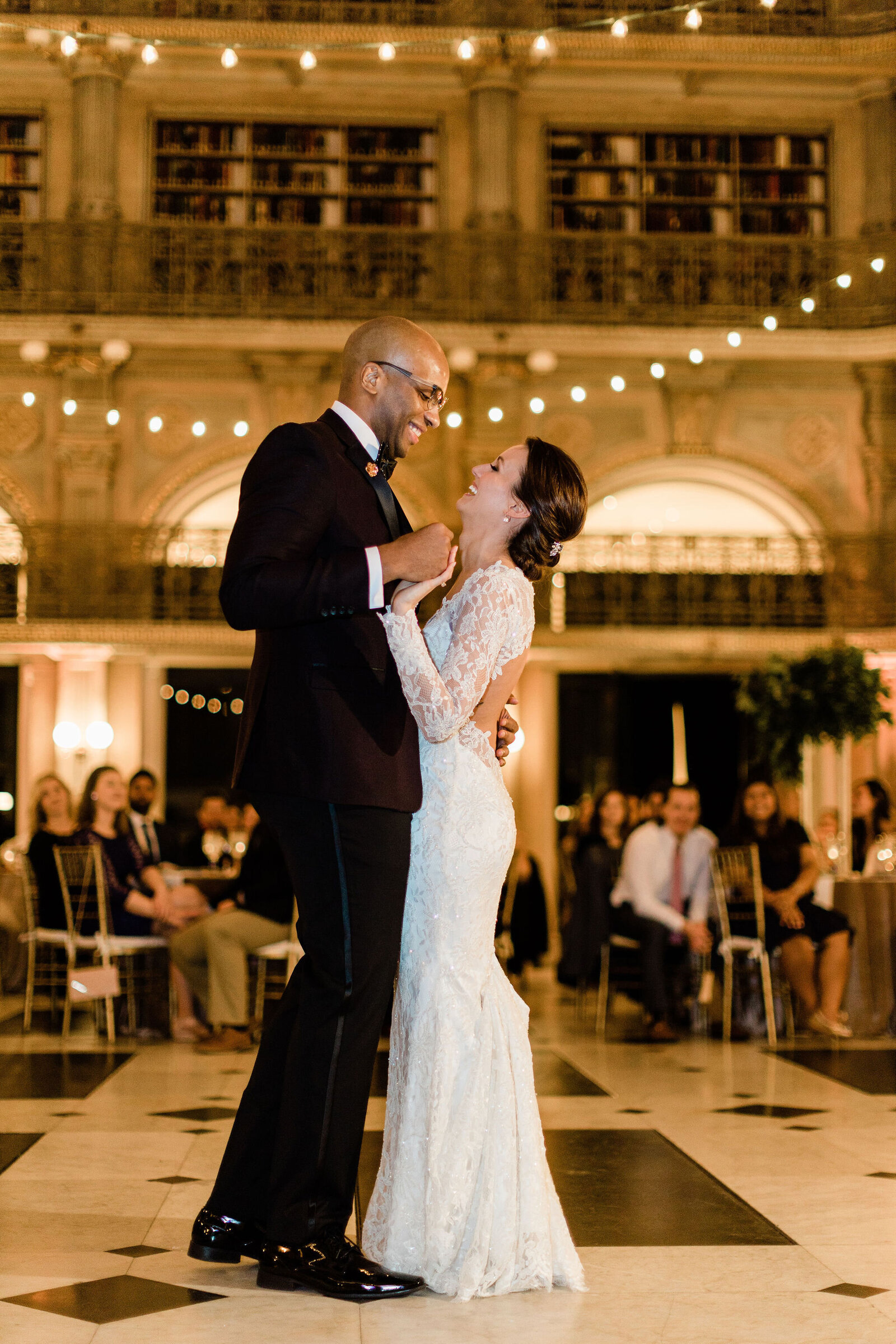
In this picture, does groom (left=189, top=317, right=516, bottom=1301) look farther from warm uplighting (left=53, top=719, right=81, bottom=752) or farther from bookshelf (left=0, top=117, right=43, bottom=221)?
bookshelf (left=0, top=117, right=43, bottom=221)

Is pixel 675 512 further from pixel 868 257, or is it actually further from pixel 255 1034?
pixel 255 1034

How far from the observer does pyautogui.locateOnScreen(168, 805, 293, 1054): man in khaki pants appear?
656 centimetres

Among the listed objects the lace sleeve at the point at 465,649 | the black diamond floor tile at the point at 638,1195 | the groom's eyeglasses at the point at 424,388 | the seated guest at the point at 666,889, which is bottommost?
the black diamond floor tile at the point at 638,1195

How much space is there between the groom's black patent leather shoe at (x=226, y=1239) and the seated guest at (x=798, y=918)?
4685 mm

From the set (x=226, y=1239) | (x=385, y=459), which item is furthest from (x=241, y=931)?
(x=385, y=459)

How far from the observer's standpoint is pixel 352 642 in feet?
8.46

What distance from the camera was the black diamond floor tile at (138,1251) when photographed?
9.33 ft

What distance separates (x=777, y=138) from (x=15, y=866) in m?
8.95

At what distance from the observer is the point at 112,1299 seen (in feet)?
8.29

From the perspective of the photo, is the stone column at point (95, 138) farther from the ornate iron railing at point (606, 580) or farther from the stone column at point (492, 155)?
the stone column at point (492, 155)

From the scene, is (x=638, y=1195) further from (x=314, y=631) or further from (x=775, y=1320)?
(x=314, y=631)

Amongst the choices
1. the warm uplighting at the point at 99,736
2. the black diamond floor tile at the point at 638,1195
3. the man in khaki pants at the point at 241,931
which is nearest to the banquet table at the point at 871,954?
the man in khaki pants at the point at 241,931

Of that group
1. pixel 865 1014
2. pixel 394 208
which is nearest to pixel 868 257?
pixel 394 208

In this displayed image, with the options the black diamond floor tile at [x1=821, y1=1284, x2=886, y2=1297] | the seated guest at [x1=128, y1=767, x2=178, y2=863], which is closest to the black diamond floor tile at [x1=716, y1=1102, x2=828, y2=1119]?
the black diamond floor tile at [x1=821, y1=1284, x2=886, y2=1297]
